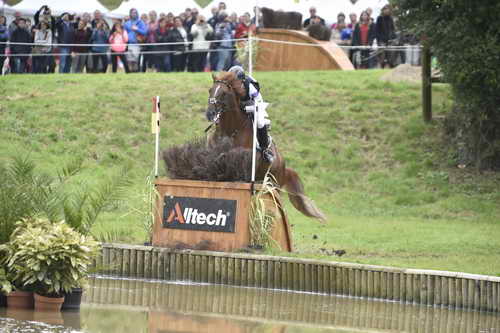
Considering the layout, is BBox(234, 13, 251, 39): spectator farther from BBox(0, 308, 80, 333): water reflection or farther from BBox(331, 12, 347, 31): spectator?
BBox(0, 308, 80, 333): water reflection

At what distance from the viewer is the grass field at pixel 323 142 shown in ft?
64.6

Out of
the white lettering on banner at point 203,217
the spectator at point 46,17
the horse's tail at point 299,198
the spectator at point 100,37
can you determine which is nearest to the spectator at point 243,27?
the spectator at point 100,37

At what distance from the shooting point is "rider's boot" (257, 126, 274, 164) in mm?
15766

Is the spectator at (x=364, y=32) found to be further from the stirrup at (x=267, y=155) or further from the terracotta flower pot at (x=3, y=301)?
the terracotta flower pot at (x=3, y=301)

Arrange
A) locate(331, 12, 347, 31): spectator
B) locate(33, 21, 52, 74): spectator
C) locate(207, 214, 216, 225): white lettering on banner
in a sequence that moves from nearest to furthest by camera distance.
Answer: locate(207, 214, 216, 225): white lettering on banner < locate(33, 21, 52, 74): spectator < locate(331, 12, 347, 31): spectator

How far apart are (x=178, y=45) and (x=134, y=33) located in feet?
4.22

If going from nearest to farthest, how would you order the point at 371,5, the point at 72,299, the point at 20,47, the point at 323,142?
the point at 72,299 < the point at 323,142 < the point at 20,47 < the point at 371,5

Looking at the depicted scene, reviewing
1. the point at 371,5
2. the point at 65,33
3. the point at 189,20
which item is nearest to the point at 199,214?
the point at 65,33

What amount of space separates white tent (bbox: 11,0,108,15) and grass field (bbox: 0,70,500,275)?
4086 millimetres

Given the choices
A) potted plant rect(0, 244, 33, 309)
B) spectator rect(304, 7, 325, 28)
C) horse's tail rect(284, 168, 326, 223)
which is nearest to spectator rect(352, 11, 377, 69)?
spectator rect(304, 7, 325, 28)

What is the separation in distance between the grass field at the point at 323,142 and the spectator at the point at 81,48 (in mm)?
1587

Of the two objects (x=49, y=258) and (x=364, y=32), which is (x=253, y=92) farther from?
(x=364, y=32)

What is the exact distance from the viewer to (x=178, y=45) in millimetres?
30609

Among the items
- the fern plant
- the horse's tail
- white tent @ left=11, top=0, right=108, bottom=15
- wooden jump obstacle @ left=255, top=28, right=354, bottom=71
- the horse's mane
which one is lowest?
the horse's tail
